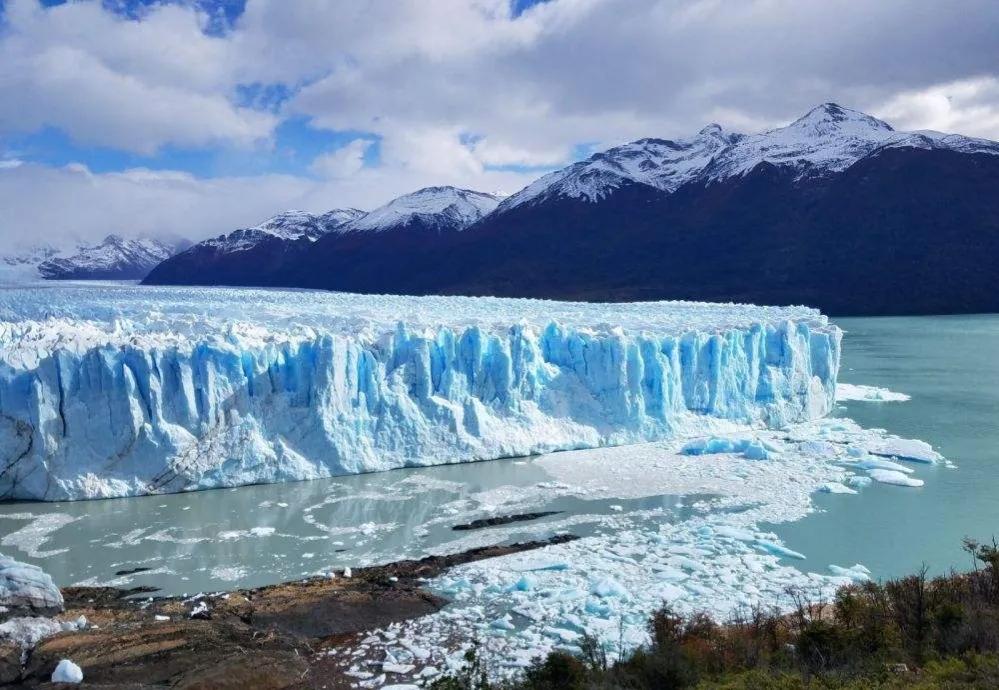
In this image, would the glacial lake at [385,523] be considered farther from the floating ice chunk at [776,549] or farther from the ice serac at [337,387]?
the ice serac at [337,387]

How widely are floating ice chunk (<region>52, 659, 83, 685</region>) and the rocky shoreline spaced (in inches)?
2.8

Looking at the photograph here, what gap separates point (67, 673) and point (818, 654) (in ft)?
16.7

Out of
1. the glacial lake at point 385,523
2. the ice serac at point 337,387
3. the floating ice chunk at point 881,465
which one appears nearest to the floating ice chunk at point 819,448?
the floating ice chunk at point 881,465

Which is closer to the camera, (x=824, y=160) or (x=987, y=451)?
(x=987, y=451)

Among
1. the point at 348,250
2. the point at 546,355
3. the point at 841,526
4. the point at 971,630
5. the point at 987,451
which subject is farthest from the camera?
the point at 348,250

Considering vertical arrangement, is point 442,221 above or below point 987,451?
above

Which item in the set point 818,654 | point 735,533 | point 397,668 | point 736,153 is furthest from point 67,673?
point 736,153


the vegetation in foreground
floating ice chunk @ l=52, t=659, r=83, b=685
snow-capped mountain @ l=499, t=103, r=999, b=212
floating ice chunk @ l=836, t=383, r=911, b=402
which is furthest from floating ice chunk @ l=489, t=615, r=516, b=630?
snow-capped mountain @ l=499, t=103, r=999, b=212

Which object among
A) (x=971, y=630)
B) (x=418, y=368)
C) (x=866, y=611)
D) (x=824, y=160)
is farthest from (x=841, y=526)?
(x=824, y=160)

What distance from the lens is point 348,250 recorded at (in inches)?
2830

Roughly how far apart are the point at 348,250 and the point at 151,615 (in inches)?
2660

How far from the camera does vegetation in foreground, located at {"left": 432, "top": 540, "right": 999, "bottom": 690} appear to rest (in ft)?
13.8

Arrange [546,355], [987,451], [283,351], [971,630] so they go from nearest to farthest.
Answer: [971,630]
[283,351]
[987,451]
[546,355]

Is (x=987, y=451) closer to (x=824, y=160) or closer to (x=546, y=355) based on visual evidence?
(x=546, y=355)
